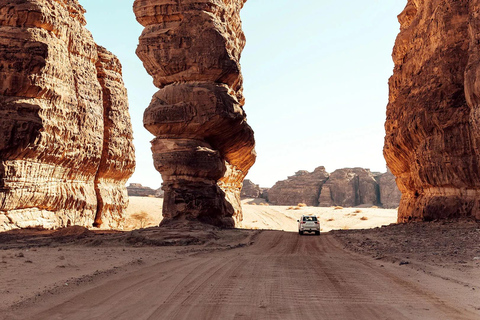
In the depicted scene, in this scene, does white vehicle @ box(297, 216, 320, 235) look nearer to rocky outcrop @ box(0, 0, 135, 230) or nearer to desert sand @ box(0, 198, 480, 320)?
desert sand @ box(0, 198, 480, 320)

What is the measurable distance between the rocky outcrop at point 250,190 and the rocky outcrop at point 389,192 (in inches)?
1101

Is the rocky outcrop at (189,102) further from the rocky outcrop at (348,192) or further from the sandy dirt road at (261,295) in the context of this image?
the rocky outcrop at (348,192)

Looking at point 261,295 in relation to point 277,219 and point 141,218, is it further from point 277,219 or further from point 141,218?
point 277,219

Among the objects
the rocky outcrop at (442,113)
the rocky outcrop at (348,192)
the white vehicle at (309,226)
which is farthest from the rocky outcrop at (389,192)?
the white vehicle at (309,226)

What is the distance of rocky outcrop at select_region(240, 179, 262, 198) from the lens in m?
88.9

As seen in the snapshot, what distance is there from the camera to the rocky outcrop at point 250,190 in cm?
8894

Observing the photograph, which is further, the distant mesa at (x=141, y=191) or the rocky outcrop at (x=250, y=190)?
the rocky outcrop at (x=250, y=190)

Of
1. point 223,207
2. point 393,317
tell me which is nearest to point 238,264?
point 393,317

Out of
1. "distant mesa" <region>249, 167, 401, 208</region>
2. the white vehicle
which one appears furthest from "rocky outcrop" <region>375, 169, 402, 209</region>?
the white vehicle

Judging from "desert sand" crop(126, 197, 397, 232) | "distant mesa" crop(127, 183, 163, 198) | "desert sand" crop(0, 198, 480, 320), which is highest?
"distant mesa" crop(127, 183, 163, 198)

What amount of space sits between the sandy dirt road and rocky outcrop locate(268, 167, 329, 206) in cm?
7050

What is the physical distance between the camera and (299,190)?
263ft

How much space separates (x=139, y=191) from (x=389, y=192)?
54631 millimetres

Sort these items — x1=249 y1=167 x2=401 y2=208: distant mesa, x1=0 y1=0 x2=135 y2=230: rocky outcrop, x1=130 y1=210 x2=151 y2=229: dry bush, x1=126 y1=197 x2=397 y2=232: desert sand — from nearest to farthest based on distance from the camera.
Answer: x1=0 y1=0 x2=135 y2=230: rocky outcrop < x1=130 y1=210 x2=151 y2=229: dry bush < x1=126 y1=197 x2=397 y2=232: desert sand < x1=249 y1=167 x2=401 y2=208: distant mesa
